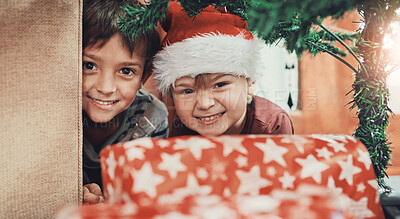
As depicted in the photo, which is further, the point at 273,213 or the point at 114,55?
the point at 114,55

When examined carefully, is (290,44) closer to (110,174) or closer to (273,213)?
(273,213)

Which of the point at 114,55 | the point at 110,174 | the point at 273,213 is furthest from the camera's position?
the point at 114,55

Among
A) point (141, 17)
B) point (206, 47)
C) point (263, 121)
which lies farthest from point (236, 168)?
point (141, 17)

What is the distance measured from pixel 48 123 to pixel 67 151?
0.09 meters

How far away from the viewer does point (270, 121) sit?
37.2 inches

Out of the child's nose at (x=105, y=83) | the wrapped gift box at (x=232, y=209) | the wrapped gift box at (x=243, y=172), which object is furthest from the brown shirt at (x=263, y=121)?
the wrapped gift box at (x=232, y=209)

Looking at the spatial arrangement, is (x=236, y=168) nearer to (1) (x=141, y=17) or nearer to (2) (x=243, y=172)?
(2) (x=243, y=172)

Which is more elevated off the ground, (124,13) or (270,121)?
(124,13)

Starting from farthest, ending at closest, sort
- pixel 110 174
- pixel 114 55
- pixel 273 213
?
pixel 114 55 → pixel 110 174 → pixel 273 213

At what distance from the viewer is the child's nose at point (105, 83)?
0.89 m

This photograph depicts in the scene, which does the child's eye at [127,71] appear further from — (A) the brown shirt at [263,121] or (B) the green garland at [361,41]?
(A) the brown shirt at [263,121]

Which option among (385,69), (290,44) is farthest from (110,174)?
(385,69)

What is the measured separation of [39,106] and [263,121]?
666 mm

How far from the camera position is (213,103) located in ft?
2.99
